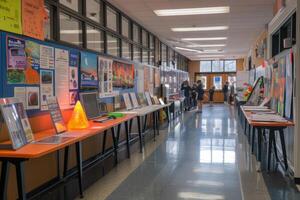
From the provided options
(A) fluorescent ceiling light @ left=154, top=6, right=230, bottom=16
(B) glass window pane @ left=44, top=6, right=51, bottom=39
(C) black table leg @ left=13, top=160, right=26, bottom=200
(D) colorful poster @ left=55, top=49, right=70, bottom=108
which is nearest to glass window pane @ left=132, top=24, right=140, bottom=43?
(A) fluorescent ceiling light @ left=154, top=6, right=230, bottom=16

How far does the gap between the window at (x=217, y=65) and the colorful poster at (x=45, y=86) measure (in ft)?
61.2

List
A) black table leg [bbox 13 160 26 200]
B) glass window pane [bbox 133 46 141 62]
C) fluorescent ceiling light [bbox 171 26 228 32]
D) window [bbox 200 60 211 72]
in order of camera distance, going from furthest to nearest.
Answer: window [bbox 200 60 211 72] < fluorescent ceiling light [bbox 171 26 228 32] < glass window pane [bbox 133 46 141 62] < black table leg [bbox 13 160 26 200]

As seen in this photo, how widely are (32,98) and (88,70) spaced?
165 centimetres

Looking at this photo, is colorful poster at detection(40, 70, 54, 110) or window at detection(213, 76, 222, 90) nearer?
colorful poster at detection(40, 70, 54, 110)

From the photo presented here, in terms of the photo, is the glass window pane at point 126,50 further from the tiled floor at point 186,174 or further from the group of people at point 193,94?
the group of people at point 193,94

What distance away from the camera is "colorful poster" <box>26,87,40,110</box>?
3.67 m

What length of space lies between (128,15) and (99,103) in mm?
2814

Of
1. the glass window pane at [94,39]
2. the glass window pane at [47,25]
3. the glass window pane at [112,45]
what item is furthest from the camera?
the glass window pane at [112,45]

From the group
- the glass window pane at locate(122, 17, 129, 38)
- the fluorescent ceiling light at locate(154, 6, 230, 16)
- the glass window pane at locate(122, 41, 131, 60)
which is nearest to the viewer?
the fluorescent ceiling light at locate(154, 6, 230, 16)

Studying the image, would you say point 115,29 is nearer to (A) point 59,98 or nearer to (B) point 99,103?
(B) point 99,103

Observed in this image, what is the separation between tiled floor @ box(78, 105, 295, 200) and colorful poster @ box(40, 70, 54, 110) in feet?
3.95

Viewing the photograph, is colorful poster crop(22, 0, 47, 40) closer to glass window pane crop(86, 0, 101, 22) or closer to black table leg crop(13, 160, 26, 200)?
black table leg crop(13, 160, 26, 200)

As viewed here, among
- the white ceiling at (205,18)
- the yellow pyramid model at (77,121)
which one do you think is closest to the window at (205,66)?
the white ceiling at (205,18)

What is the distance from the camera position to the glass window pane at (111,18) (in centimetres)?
663
